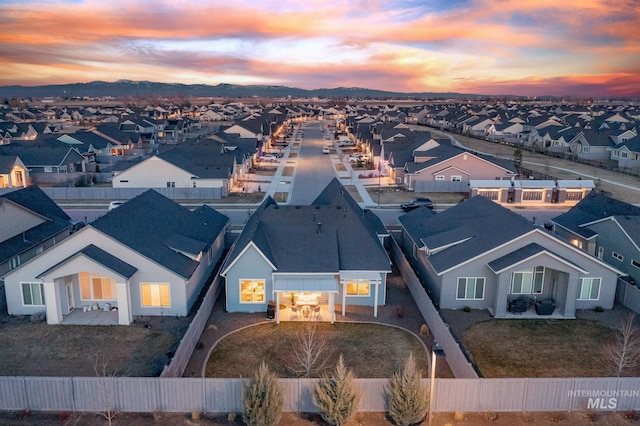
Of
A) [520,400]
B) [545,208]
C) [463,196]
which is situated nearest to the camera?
[520,400]

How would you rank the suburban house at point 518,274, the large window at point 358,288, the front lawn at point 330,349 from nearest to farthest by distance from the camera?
1. the front lawn at point 330,349
2. the suburban house at point 518,274
3. the large window at point 358,288

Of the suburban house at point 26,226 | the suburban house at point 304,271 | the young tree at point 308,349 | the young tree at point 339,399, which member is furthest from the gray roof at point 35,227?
the young tree at point 339,399

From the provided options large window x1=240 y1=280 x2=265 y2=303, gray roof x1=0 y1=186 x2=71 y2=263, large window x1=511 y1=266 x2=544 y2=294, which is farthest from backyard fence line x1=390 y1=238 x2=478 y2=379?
gray roof x1=0 y1=186 x2=71 y2=263

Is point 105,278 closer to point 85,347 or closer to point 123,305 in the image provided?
point 123,305

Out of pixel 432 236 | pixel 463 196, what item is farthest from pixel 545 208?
pixel 432 236

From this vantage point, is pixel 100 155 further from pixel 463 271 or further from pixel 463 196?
pixel 463 271

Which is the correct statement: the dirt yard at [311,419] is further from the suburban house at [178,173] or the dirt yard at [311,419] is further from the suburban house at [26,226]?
the suburban house at [178,173]
